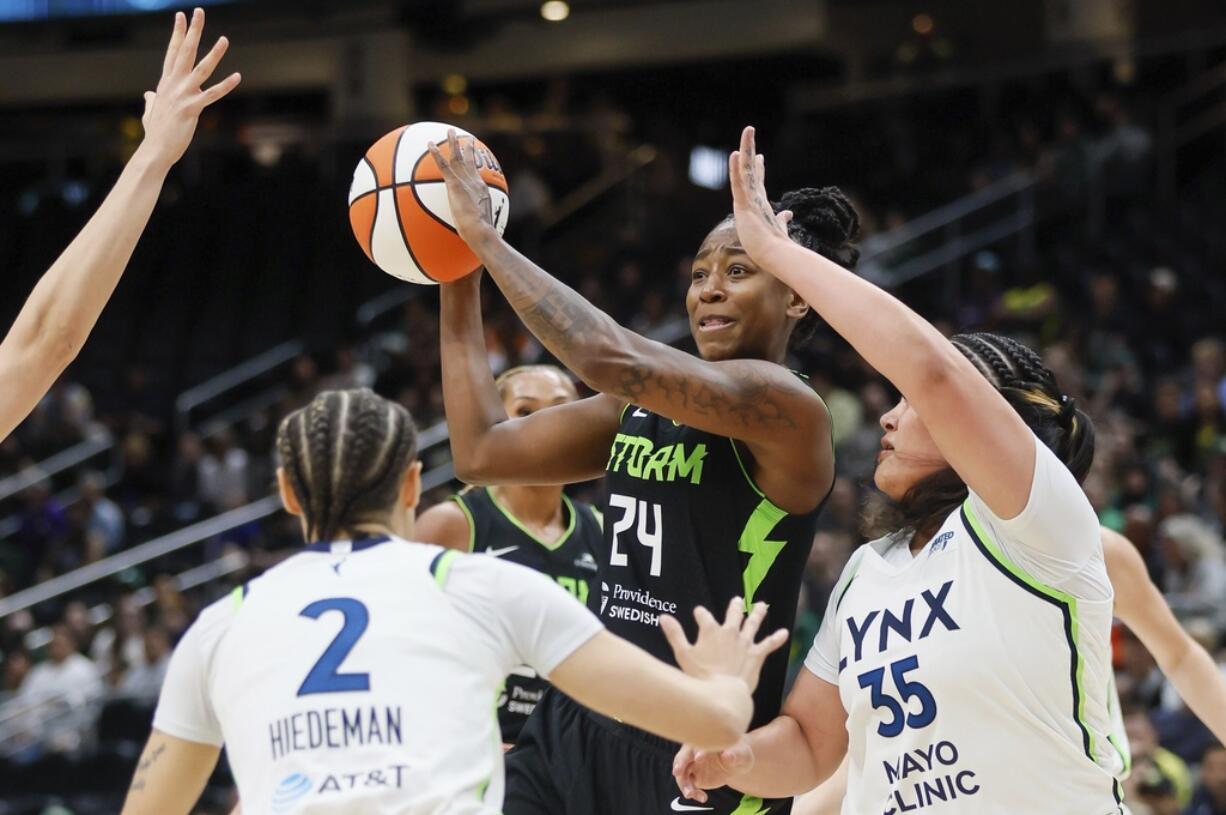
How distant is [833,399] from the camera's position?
1323 centimetres

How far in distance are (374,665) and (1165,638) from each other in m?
2.78

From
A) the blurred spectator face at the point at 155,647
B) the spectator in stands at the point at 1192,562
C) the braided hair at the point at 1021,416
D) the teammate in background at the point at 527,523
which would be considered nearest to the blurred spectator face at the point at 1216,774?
the spectator in stands at the point at 1192,562

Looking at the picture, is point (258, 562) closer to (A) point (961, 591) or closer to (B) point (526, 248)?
(B) point (526, 248)

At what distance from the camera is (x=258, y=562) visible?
13406 mm

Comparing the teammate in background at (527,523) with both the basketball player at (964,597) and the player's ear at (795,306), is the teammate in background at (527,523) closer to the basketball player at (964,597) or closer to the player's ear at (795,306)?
the player's ear at (795,306)

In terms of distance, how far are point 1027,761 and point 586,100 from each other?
1981 cm

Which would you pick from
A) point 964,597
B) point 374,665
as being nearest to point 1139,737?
point 964,597

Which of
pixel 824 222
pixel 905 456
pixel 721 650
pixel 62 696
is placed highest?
pixel 824 222

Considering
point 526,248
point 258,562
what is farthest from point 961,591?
point 526,248

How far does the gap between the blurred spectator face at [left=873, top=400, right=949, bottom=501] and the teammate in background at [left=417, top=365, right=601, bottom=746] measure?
7.02ft

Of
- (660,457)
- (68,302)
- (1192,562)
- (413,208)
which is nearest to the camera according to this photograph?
(68,302)

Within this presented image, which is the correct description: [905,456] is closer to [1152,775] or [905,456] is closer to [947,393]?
[947,393]

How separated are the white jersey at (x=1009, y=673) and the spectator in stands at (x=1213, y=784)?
14.6ft

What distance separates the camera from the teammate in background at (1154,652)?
15.6 ft
